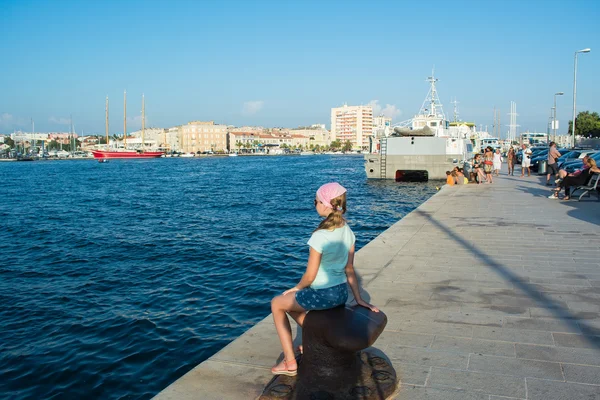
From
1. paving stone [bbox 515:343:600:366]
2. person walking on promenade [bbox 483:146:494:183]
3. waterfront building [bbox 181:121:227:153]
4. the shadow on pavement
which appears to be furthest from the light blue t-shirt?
waterfront building [bbox 181:121:227:153]

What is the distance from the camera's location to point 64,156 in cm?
16500

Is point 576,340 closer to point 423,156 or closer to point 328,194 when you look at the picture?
point 328,194

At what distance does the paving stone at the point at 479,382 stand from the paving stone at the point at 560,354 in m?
0.57

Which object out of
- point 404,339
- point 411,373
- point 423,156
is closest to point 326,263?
point 411,373

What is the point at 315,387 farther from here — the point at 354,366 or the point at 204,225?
the point at 204,225

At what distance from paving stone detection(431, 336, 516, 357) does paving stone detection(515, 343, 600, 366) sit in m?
0.10

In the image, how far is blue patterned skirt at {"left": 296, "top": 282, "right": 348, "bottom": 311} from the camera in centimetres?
385

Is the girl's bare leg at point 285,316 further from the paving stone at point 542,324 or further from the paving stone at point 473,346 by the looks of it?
the paving stone at point 542,324

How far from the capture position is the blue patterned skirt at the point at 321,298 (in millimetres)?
3852

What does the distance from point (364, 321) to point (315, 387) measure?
65cm

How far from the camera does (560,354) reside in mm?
4594

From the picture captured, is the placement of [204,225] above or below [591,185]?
below

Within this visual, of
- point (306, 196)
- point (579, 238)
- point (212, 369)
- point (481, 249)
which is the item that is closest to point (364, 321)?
point (212, 369)

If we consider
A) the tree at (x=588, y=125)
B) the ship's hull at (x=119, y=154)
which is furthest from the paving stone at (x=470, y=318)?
the ship's hull at (x=119, y=154)
